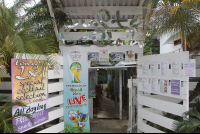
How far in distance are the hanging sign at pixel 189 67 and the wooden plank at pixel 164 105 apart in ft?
2.15

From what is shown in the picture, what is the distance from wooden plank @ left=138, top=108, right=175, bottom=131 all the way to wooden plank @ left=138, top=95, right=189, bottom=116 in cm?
19

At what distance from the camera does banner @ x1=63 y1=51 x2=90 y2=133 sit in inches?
191

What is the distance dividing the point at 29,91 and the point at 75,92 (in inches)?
60.3

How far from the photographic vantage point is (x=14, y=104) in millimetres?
3184

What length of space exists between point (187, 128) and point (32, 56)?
3150 millimetres

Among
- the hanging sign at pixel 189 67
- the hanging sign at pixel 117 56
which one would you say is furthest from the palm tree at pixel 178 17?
the hanging sign at pixel 117 56

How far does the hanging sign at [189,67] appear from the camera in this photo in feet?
10.5

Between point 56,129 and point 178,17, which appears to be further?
point 56,129

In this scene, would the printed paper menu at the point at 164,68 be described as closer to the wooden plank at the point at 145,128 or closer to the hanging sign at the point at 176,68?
the hanging sign at the point at 176,68

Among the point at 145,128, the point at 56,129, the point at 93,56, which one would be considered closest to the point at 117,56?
the point at 93,56

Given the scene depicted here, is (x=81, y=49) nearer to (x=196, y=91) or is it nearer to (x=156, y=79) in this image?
(x=156, y=79)

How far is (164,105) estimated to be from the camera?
3.76 metres

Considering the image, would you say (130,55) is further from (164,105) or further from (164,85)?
(164,105)

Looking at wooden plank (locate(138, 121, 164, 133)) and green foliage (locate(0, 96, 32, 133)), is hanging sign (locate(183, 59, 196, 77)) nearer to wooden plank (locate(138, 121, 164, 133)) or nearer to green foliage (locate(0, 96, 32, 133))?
wooden plank (locate(138, 121, 164, 133))
